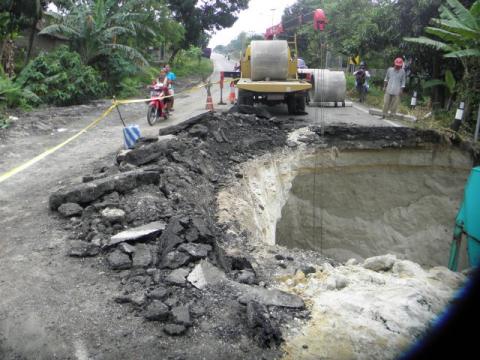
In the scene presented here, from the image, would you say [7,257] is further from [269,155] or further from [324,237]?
[324,237]

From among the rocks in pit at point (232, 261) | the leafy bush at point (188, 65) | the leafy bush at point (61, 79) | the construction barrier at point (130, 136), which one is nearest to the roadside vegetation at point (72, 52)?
the leafy bush at point (61, 79)

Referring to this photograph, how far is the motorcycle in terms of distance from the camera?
1089 cm

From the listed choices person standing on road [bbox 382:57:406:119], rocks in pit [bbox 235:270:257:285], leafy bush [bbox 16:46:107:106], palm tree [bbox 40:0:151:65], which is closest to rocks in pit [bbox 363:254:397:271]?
rocks in pit [bbox 235:270:257:285]

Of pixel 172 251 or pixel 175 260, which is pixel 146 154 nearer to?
pixel 172 251

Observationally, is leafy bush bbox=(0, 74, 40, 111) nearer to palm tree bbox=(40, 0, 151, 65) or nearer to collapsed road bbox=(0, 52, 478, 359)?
palm tree bbox=(40, 0, 151, 65)

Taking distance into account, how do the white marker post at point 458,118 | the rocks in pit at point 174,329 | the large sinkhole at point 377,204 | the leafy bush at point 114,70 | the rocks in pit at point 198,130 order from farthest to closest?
the leafy bush at point 114,70 < the white marker post at point 458,118 < the large sinkhole at point 377,204 < the rocks in pit at point 198,130 < the rocks in pit at point 174,329

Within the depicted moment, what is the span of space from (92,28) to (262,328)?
15976mm

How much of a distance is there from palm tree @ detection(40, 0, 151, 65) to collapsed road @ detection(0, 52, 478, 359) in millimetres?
11429

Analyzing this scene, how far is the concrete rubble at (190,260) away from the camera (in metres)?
3.03

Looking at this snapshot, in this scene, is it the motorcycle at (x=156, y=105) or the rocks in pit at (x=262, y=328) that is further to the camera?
the motorcycle at (x=156, y=105)

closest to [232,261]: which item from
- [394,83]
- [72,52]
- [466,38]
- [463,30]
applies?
[463,30]

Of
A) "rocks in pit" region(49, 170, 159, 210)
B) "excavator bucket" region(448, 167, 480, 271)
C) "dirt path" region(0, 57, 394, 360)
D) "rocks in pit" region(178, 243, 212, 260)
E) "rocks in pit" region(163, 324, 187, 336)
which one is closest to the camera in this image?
"dirt path" region(0, 57, 394, 360)

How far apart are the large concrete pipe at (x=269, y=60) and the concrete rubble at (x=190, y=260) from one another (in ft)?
18.0

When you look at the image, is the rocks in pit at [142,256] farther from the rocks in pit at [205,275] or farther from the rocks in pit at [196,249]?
the rocks in pit at [205,275]
